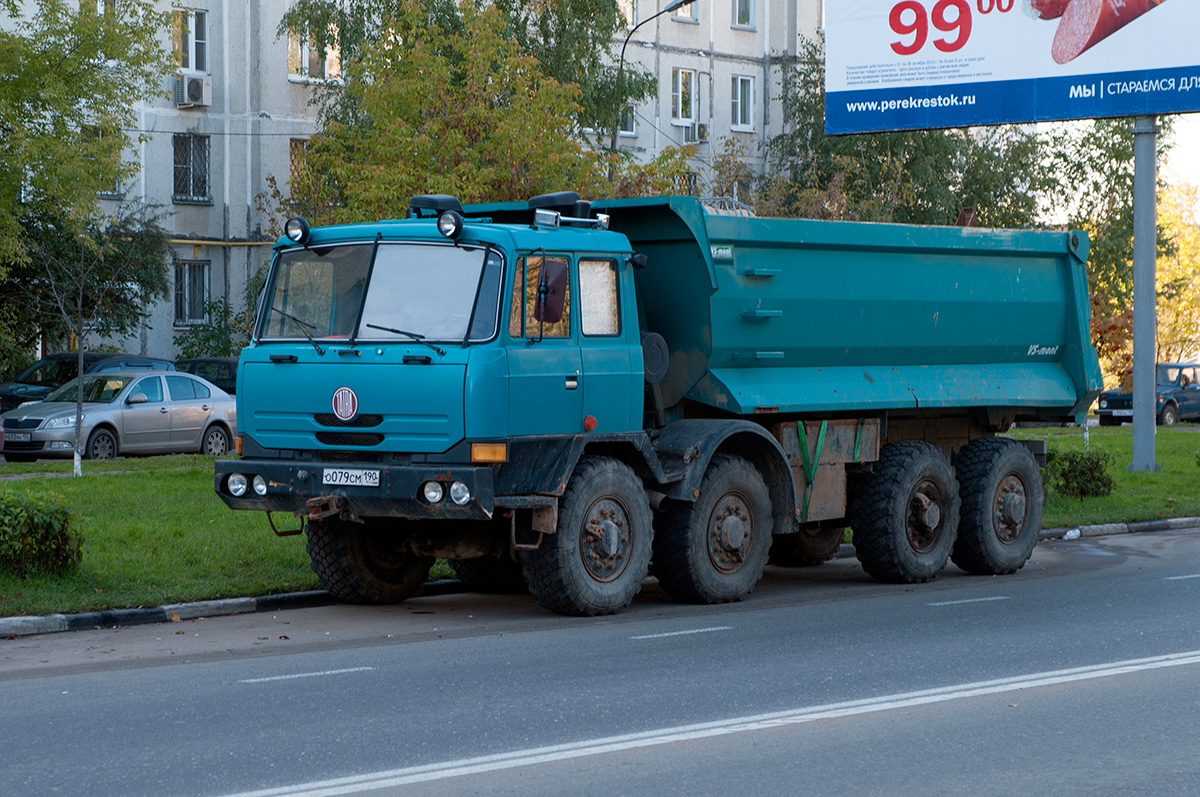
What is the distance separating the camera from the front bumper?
33.6 feet

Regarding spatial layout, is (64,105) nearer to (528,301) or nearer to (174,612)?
(174,612)

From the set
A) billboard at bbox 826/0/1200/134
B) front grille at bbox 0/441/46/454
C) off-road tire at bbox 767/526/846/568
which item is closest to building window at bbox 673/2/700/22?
billboard at bbox 826/0/1200/134

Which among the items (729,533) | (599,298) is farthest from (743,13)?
(599,298)

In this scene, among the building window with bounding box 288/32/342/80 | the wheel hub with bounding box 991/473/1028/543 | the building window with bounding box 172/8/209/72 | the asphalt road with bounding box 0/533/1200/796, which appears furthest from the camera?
the building window with bounding box 288/32/342/80

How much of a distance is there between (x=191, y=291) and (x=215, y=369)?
9833 millimetres

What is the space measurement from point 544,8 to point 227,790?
30.7 metres

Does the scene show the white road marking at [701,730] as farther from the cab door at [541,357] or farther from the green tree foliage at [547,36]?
the green tree foliage at [547,36]

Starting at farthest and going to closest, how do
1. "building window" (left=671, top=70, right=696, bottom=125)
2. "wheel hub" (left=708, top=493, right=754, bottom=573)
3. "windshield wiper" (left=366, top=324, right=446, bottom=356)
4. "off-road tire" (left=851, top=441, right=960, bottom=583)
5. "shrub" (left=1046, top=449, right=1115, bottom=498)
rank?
"building window" (left=671, top=70, right=696, bottom=125)
"shrub" (left=1046, top=449, right=1115, bottom=498)
"off-road tire" (left=851, top=441, right=960, bottom=583)
"wheel hub" (left=708, top=493, right=754, bottom=573)
"windshield wiper" (left=366, top=324, right=446, bottom=356)

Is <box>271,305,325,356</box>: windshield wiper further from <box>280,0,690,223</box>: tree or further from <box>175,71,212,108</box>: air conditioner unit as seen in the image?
<box>175,71,212,108</box>: air conditioner unit

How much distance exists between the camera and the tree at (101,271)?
30844 millimetres

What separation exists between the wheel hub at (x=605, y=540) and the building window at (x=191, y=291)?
30182 millimetres

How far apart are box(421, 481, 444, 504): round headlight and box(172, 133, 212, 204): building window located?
30989 millimetres

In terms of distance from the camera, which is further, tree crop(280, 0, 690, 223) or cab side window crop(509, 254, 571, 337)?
tree crop(280, 0, 690, 223)

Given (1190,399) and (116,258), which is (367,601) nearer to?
(116,258)
